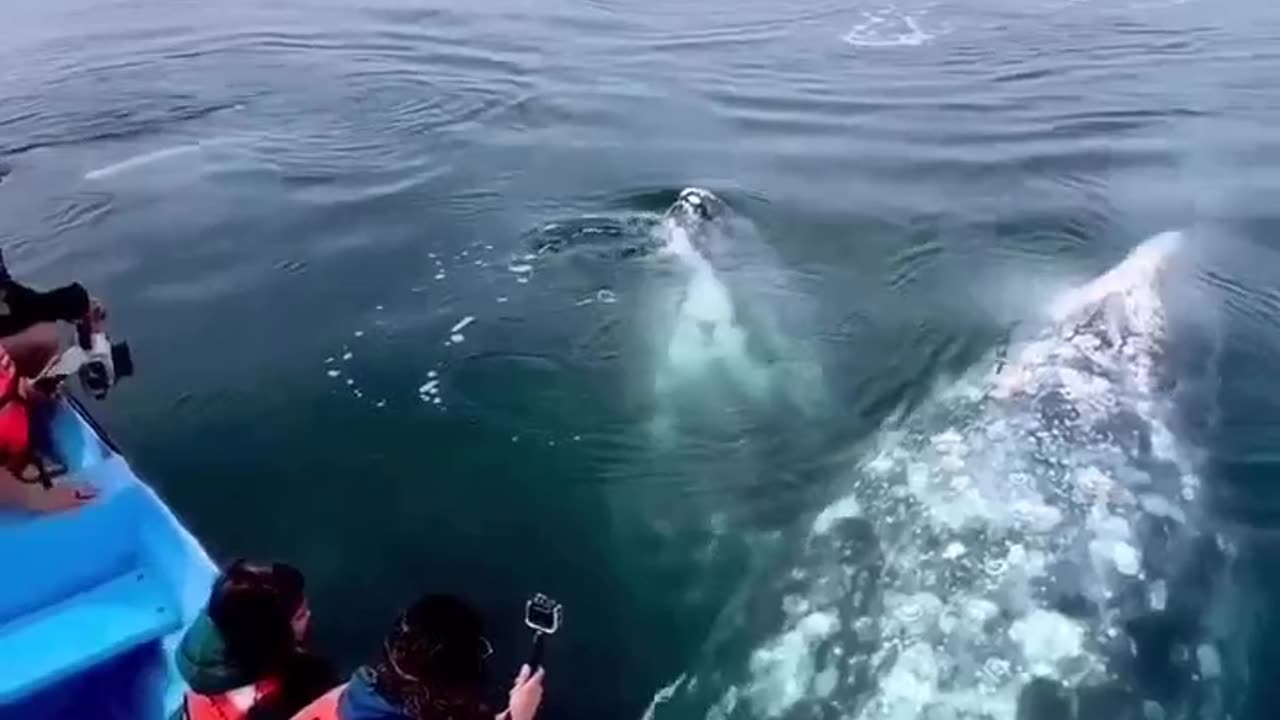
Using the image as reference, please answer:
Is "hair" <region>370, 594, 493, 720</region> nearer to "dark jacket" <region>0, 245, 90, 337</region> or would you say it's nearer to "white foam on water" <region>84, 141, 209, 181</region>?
"dark jacket" <region>0, 245, 90, 337</region>

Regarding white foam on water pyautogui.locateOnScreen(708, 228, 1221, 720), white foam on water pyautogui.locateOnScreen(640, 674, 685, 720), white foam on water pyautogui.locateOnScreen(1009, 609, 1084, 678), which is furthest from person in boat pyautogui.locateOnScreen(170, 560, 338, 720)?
white foam on water pyautogui.locateOnScreen(1009, 609, 1084, 678)

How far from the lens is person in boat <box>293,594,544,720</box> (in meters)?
4.62

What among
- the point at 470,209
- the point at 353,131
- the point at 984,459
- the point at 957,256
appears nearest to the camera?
the point at 984,459

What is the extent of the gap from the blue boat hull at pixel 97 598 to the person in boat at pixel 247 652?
5.03ft

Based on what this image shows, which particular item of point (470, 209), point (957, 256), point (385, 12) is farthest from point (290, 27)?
point (957, 256)

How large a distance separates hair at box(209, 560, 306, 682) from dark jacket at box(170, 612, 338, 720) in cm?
4

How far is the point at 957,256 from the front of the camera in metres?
13.0

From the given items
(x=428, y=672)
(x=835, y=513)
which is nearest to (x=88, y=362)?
(x=428, y=672)

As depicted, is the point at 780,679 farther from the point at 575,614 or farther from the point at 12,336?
the point at 12,336

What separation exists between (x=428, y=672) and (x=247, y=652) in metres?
0.99

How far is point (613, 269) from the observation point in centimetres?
1270

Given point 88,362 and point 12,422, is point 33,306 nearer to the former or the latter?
point 88,362

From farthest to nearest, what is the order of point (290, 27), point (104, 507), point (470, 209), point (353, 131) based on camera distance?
point (290, 27)
point (353, 131)
point (470, 209)
point (104, 507)

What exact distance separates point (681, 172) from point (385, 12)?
1125 centimetres
